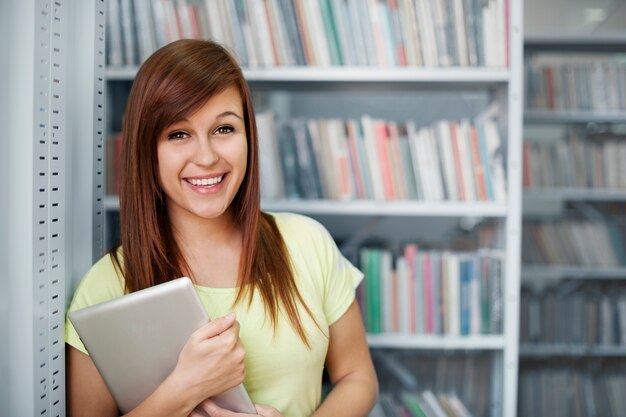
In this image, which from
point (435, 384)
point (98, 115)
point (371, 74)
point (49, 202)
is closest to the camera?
point (49, 202)

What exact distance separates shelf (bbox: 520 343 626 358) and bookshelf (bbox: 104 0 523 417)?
2.29ft

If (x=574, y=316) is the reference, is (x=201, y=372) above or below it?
above

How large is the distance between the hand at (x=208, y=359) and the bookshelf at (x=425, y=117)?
98 cm

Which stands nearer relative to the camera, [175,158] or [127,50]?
[175,158]

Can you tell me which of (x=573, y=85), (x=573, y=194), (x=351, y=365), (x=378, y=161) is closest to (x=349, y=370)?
(x=351, y=365)

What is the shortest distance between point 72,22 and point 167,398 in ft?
2.00

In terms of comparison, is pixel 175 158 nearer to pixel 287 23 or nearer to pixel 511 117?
pixel 287 23

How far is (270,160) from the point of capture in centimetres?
190

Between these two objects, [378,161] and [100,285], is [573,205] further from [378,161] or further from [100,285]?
[100,285]

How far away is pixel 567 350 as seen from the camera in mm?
2652

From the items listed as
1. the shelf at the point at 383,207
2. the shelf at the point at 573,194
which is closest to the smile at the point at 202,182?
the shelf at the point at 383,207

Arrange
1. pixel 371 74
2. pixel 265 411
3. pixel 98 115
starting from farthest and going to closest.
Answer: pixel 371 74, pixel 98 115, pixel 265 411

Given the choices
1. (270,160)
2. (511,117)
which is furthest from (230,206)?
(511,117)

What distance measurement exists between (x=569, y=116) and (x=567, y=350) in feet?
3.16
